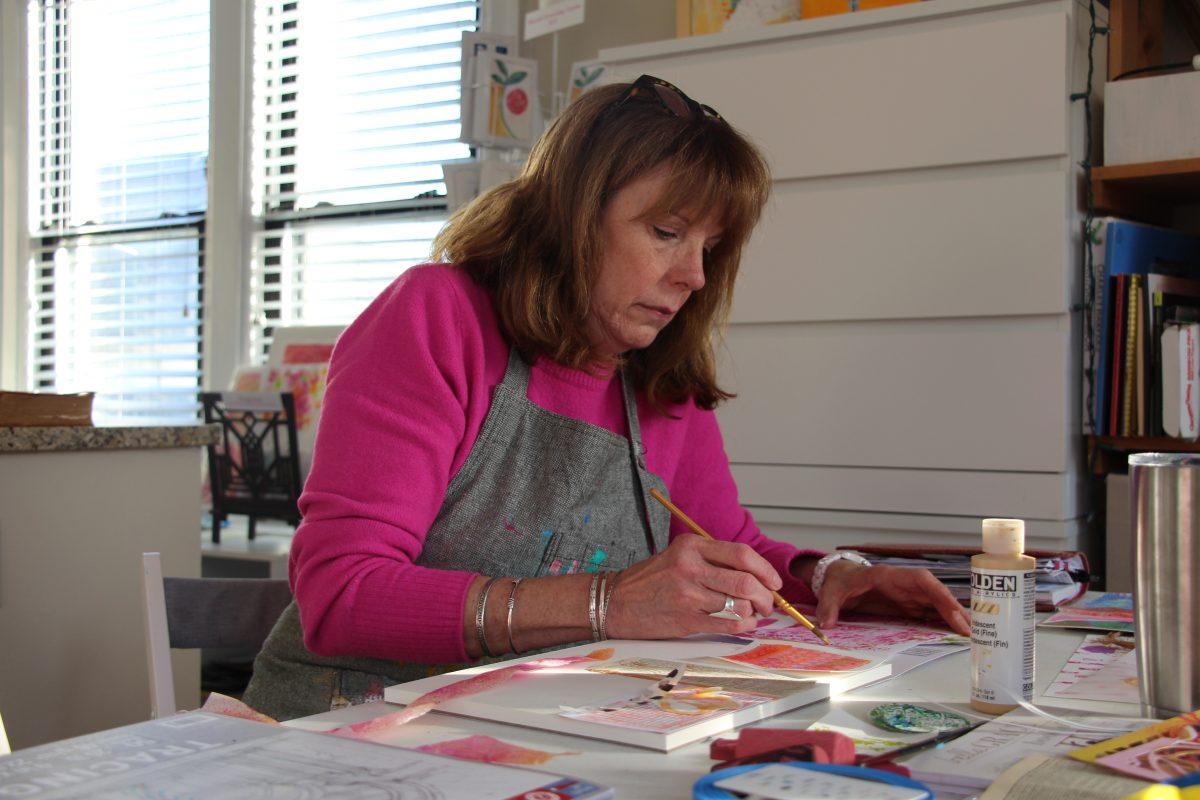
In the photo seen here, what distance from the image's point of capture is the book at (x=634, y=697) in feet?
2.57

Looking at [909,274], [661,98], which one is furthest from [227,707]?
[909,274]

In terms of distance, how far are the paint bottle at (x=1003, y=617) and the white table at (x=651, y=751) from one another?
38 mm

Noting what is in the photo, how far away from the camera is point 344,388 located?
1.26 m

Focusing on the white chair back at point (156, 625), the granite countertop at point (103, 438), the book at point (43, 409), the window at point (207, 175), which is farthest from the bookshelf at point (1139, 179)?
the window at point (207, 175)

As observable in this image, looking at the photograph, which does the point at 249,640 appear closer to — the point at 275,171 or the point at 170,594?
the point at 170,594

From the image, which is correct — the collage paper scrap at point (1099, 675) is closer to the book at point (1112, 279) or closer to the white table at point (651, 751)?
the white table at point (651, 751)

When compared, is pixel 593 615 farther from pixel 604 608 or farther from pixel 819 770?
pixel 819 770

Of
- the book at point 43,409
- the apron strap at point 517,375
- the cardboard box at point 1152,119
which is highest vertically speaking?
the cardboard box at point 1152,119

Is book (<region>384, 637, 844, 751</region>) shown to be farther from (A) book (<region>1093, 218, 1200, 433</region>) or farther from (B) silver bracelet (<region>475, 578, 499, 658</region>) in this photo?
(A) book (<region>1093, 218, 1200, 433</region>)

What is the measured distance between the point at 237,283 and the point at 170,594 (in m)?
2.96

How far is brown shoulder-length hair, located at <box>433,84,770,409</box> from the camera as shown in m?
1.40

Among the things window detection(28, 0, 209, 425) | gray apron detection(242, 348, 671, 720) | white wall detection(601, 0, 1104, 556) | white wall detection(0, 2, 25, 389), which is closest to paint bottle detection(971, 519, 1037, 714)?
gray apron detection(242, 348, 671, 720)

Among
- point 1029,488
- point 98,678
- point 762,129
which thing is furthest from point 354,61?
point 1029,488

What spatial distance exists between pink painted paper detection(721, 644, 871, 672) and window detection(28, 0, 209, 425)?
3.75 metres
